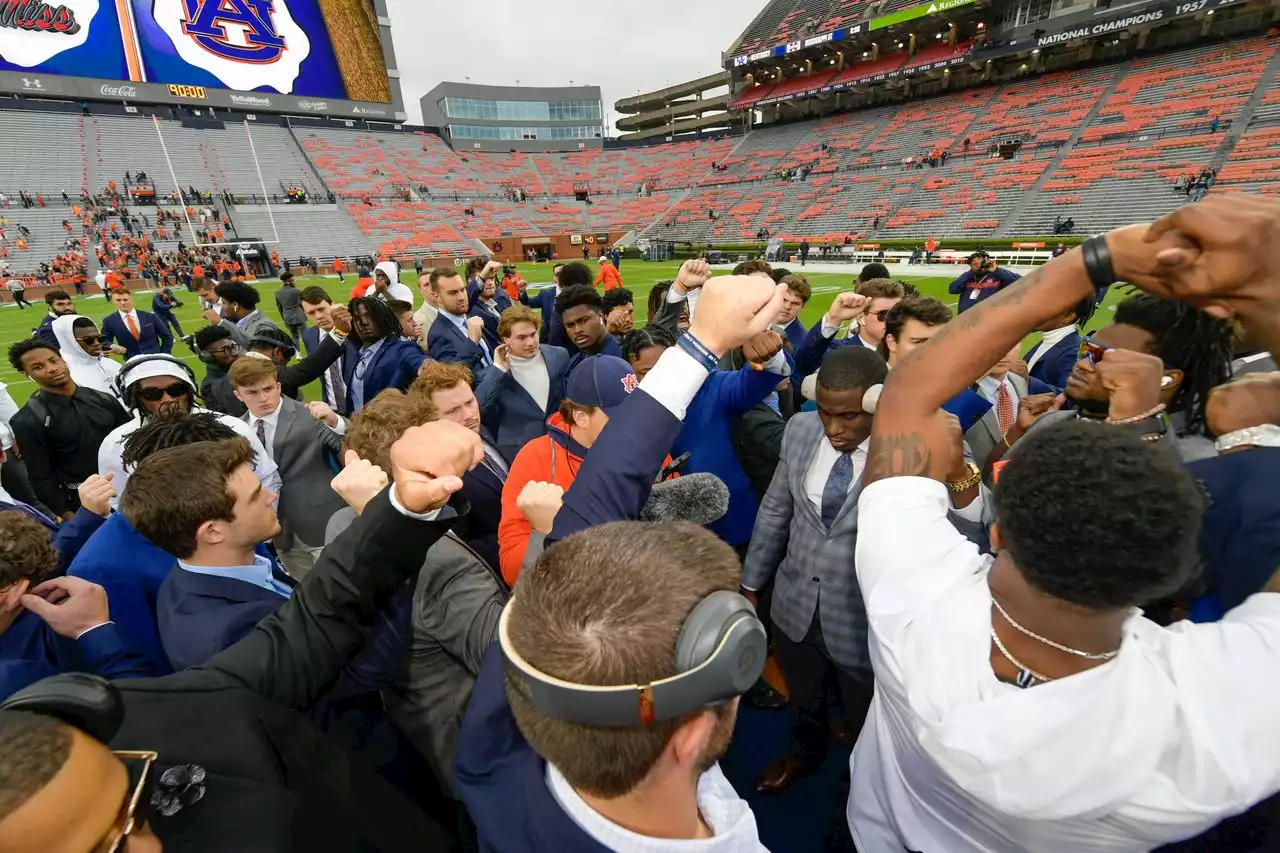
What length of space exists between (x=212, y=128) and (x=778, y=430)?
59.3 metres

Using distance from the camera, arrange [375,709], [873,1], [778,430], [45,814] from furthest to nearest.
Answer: [873,1]
[778,430]
[375,709]
[45,814]

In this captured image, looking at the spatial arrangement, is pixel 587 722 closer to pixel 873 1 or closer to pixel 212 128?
pixel 873 1

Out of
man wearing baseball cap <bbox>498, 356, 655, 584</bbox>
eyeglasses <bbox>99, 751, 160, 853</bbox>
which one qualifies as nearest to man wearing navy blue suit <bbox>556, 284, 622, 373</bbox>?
man wearing baseball cap <bbox>498, 356, 655, 584</bbox>

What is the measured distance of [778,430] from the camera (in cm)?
354

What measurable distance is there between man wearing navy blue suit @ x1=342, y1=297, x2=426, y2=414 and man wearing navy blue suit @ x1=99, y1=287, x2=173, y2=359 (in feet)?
18.6

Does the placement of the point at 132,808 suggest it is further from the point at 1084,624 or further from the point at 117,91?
the point at 117,91

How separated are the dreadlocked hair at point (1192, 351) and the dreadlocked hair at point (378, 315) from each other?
5.44 meters

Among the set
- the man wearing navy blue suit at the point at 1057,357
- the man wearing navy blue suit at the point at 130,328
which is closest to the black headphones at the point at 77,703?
the man wearing navy blue suit at the point at 1057,357

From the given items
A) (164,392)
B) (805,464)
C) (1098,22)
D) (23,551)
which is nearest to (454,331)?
(164,392)

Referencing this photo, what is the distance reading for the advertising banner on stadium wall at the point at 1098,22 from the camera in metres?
29.0

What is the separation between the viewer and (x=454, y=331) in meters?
5.73

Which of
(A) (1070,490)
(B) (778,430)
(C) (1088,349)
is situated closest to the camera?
(A) (1070,490)

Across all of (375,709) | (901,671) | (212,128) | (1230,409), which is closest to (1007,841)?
(901,671)

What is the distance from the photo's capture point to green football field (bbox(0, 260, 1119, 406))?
12609 millimetres
